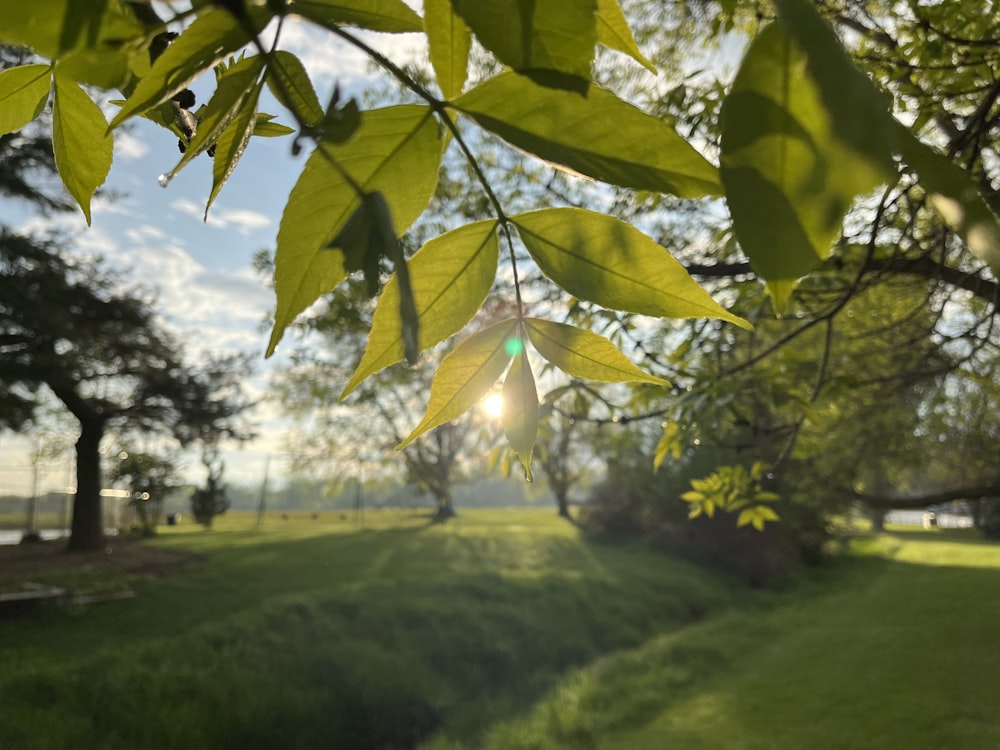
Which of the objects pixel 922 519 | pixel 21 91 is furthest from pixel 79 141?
pixel 922 519

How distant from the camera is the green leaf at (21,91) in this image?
38cm

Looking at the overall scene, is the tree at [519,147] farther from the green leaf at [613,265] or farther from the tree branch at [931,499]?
the tree branch at [931,499]

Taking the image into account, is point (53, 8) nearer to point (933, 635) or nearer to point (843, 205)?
point (843, 205)

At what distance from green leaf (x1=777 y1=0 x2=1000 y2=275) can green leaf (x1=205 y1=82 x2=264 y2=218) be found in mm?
227

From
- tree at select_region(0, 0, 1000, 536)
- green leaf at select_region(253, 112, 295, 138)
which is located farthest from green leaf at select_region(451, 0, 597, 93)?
green leaf at select_region(253, 112, 295, 138)

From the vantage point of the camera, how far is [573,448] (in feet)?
60.8

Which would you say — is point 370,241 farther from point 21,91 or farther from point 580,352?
point 21,91

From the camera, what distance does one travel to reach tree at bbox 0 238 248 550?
848 cm

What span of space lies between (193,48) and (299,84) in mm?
57

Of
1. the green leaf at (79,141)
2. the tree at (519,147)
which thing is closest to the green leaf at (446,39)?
the tree at (519,147)

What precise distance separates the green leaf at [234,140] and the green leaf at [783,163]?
0.22 m

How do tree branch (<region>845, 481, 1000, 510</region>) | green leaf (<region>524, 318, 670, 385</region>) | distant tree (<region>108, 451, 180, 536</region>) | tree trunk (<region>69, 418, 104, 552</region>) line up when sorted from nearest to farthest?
green leaf (<region>524, 318, 670, 385</region>) < tree branch (<region>845, 481, 1000, 510</region>) < tree trunk (<region>69, 418, 104, 552</region>) < distant tree (<region>108, 451, 180, 536</region>)

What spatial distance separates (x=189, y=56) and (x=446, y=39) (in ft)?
0.33

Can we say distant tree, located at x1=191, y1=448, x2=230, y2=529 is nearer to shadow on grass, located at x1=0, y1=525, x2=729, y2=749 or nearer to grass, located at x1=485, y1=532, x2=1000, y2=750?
shadow on grass, located at x1=0, y1=525, x2=729, y2=749
